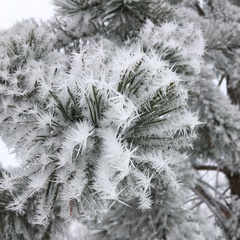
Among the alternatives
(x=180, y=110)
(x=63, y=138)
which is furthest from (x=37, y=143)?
(x=180, y=110)

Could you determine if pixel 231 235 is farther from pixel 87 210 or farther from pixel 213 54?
pixel 87 210

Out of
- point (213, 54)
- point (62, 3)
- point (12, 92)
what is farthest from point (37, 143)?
point (213, 54)

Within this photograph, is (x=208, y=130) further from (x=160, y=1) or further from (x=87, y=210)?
(x=87, y=210)

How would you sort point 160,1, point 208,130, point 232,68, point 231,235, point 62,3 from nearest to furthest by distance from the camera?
1. point 62,3
2. point 160,1
3. point 208,130
4. point 232,68
5. point 231,235

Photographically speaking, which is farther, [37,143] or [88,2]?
[88,2]

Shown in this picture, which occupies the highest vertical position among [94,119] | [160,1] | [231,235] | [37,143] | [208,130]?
[160,1]

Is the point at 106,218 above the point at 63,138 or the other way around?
the other way around

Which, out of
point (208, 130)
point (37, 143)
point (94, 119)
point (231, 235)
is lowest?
point (231, 235)

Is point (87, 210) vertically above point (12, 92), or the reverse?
point (12, 92)

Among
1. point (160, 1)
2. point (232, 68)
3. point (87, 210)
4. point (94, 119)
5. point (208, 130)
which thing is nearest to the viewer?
point (94, 119)
